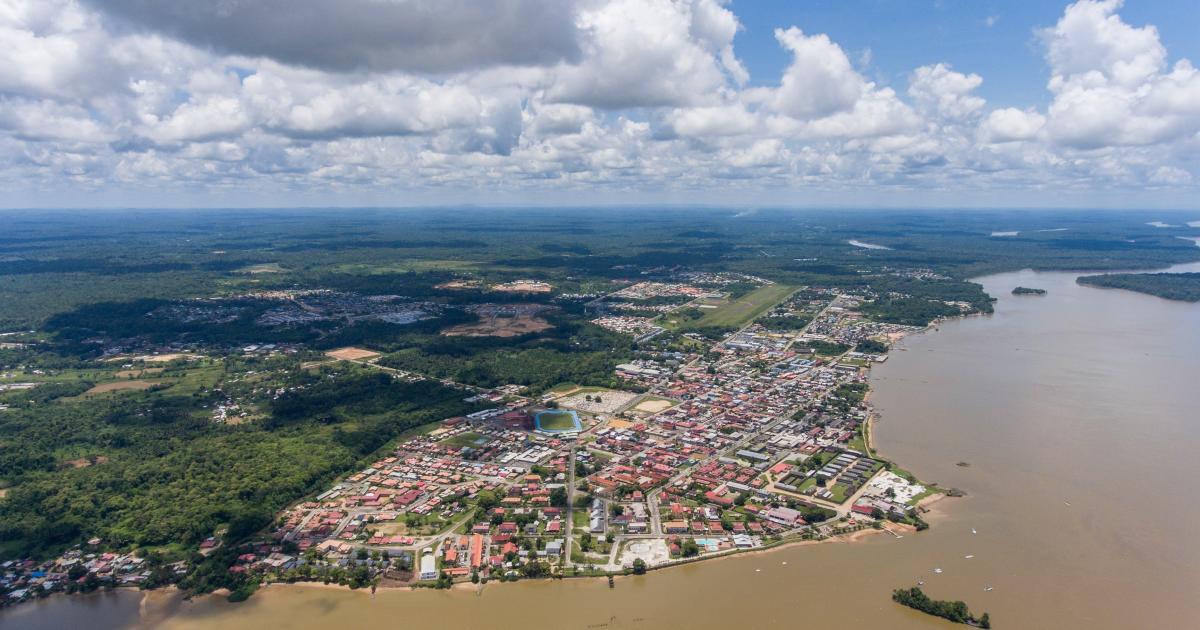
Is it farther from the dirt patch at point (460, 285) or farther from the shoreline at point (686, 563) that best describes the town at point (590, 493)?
the dirt patch at point (460, 285)

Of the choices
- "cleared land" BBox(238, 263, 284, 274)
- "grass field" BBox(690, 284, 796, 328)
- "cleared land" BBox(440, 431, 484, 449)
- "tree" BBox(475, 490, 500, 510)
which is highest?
"cleared land" BBox(238, 263, 284, 274)

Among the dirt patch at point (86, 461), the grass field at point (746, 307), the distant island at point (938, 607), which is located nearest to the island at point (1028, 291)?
the grass field at point (746, 307)

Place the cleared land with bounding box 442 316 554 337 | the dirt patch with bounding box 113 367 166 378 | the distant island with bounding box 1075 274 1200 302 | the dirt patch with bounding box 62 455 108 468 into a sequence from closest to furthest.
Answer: the dirt patch with bounding box 62 455 108 468
the dirt patch with bounding box 113 367 166 378
the cleared land with bounding box 442 316 554 337
the distant island with bounding box 1075 274 1200 302

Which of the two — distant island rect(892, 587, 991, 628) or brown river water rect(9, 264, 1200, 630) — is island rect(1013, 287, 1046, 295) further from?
distant island rect(892, 587, 991, 628)

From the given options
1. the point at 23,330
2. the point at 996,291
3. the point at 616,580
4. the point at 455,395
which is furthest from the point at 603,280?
the point at 616,580

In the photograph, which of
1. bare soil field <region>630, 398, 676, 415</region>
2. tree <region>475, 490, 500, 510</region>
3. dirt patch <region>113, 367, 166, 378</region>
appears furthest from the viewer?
dirt patch <region>113, 367, 166, 378</region>

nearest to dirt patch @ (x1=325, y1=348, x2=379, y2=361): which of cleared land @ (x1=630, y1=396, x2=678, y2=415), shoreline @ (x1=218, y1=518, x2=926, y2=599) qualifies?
cleared land @ (x1=630, y1=396, x2=678, y2=415)
